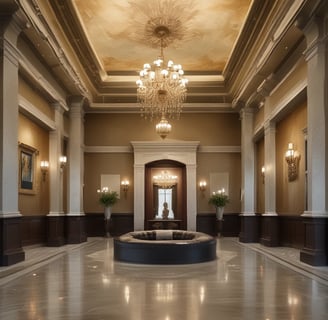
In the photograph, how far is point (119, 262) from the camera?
29.7 feet

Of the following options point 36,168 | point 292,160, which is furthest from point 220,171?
point 36,168

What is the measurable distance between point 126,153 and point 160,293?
37.9ft

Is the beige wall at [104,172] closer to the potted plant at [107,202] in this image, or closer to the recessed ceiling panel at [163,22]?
the potted plant at [107,202]

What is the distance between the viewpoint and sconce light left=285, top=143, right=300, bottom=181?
11177mm

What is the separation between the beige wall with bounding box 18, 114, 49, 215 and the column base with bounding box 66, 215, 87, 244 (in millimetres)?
906

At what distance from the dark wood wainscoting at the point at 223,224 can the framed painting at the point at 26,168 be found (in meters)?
6.96

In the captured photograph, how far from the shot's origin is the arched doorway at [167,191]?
17078mm

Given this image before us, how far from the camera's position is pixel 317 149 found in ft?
26.9

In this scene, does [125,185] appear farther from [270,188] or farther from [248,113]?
[270,188]

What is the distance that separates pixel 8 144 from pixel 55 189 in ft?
15.7

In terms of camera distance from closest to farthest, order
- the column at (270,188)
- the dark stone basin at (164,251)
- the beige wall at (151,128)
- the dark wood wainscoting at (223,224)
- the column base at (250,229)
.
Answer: the dark stone basin at (164,251) → the column at (270,188) → the column base at (250,229) → the dark wood wainscoting at (223,224) → the beige wall at (151,128)

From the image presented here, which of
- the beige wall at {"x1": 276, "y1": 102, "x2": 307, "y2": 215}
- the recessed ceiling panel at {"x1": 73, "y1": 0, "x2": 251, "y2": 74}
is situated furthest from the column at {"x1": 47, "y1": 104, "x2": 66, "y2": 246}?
the beige wall at {"x1": 276, "y1": 102, "x2": 307, "y2": 215}

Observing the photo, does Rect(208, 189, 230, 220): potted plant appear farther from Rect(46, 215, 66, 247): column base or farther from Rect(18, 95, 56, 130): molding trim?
Rect(18, 95, 56, 130): molding trim

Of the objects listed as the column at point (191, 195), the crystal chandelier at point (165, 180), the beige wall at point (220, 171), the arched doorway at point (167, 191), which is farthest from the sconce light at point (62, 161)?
the beige wall at point (220, 171)
